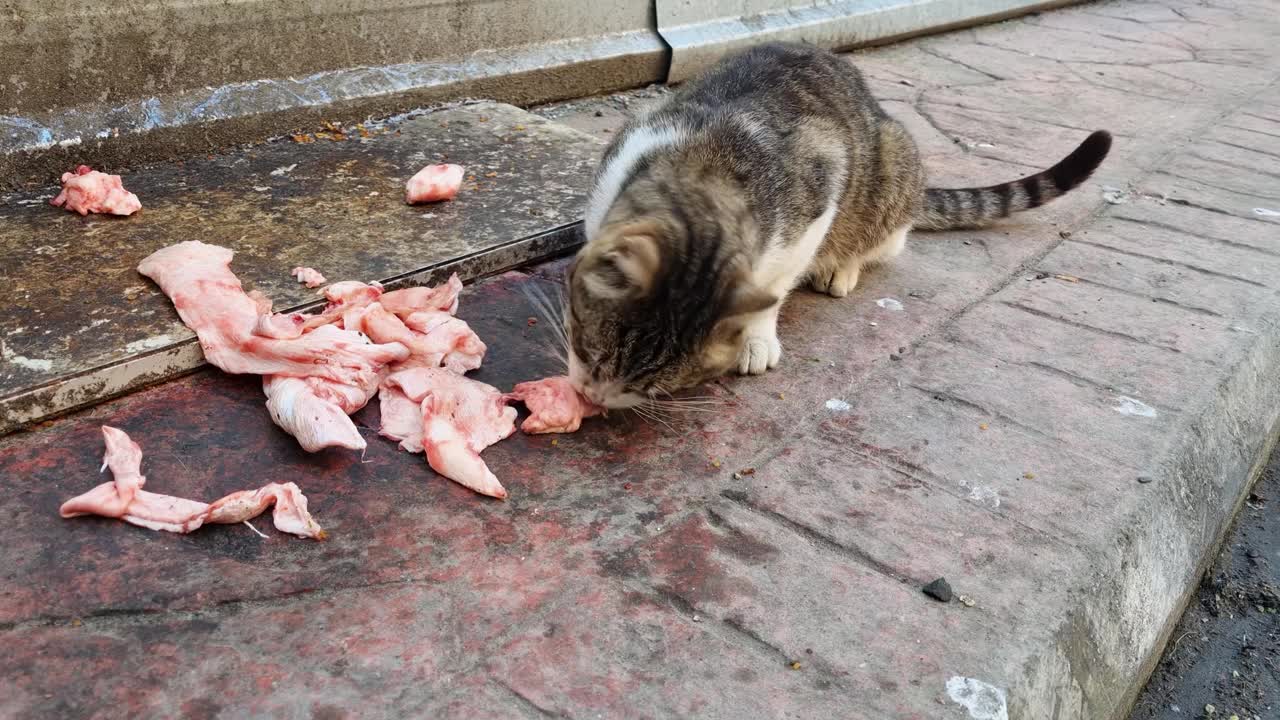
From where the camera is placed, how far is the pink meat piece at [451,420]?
2090 millimetres

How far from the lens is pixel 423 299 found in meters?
2.68

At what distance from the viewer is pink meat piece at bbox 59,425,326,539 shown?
1.87 meters

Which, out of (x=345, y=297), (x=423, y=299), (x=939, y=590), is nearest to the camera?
(x=939, y=590)

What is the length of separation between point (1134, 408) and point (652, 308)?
122cm

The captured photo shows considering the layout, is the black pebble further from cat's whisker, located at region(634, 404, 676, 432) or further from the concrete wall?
the concrete wall

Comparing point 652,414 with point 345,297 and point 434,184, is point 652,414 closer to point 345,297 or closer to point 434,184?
point 345,297

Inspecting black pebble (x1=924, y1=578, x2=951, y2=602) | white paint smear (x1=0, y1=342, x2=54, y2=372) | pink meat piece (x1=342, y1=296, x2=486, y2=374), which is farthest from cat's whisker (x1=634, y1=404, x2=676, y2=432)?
white paint smear (x1=0, y1=342, x2=54, y2=372)

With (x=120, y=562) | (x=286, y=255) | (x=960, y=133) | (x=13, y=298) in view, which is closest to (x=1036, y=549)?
(x=120, y=562)

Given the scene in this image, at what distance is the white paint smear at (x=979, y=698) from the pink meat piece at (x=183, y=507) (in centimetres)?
113

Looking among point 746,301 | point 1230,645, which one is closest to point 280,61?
point 746,301

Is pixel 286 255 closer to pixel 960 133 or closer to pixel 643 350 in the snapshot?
pixel 643 350

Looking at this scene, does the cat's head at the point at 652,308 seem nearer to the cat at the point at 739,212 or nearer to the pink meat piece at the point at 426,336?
the cat at the point at 739,212

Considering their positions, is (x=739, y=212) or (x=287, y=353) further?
(x=739, y=212)

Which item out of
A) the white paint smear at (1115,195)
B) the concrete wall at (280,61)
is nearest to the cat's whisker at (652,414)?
the concrete wall at (280,61)
